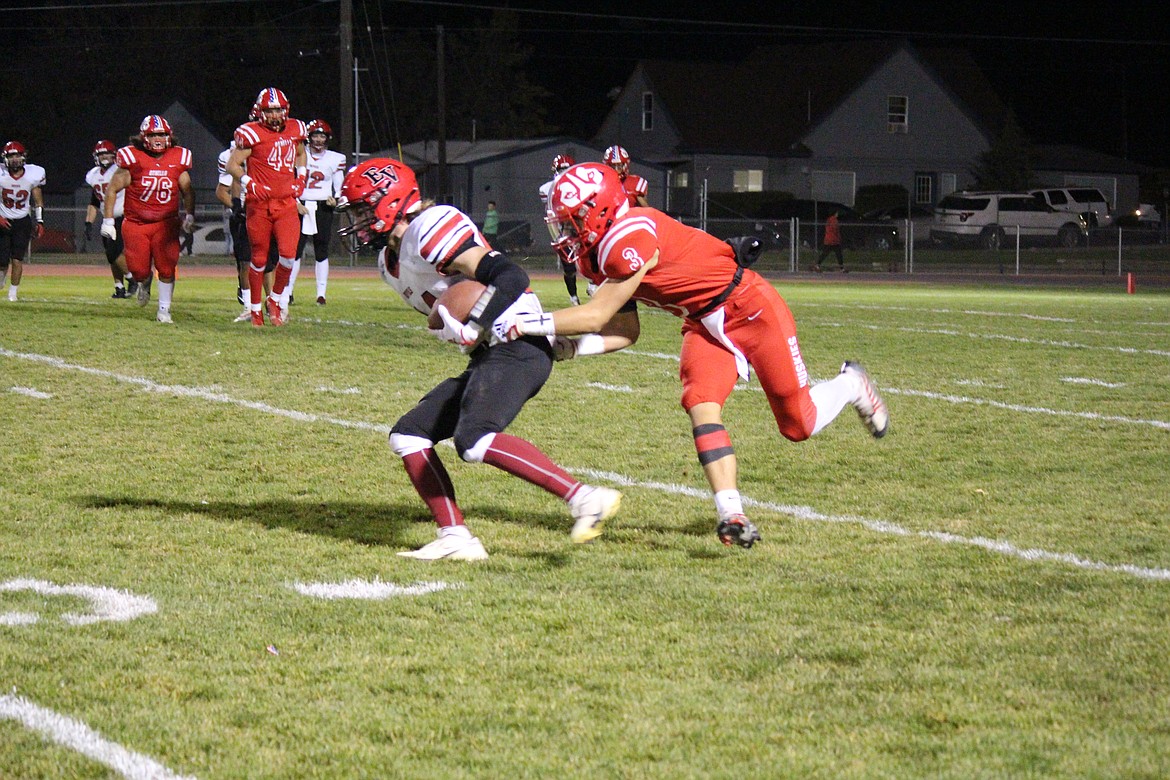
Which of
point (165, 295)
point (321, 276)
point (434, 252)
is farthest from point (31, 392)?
point (321, 276)

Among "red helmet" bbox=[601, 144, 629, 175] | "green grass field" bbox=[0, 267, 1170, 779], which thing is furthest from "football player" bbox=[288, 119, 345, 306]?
"green grass field" bbox=[0, 267, 1170, 779]

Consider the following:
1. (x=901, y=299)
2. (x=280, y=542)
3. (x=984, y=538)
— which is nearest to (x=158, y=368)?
(x=280, y=542)

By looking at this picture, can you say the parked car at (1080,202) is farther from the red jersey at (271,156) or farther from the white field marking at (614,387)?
the white field marking at (614,387)

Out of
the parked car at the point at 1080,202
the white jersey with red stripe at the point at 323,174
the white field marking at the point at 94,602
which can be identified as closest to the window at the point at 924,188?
the parked car at the point at 1080,202

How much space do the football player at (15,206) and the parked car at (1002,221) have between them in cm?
2317

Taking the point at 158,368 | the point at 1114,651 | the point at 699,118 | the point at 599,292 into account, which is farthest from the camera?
the point at 699,118

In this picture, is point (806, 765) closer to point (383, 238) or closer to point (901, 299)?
point (383, 238)

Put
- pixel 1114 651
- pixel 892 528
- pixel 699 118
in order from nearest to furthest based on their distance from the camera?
pixel 1114 651, pixel 892 528, pixel 699 118

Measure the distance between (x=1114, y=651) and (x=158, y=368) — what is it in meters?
8.07

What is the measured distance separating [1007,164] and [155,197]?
42527 mm

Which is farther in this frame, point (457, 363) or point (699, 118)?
point (699, 118)

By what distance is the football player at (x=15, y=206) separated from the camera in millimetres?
16781

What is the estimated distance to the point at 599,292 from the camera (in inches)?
202

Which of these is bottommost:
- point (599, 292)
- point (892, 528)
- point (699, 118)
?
point (892, 528)
